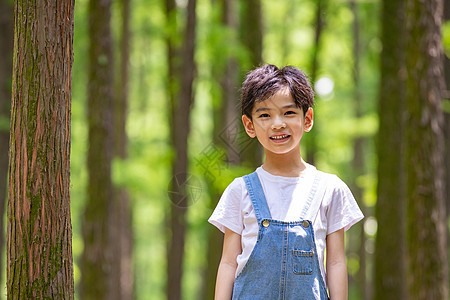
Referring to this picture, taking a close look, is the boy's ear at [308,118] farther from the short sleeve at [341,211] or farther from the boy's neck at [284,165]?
the short sleeve at [341,211]

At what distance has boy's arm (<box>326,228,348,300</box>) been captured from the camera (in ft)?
9.47

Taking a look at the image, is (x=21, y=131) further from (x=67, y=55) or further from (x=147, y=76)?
(x=147, y=76)

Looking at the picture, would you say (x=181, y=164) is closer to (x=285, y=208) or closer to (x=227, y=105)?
(x=227, y=105)

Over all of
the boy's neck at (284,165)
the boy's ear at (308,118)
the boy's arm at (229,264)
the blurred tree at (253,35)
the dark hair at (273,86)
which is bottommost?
the boy's arm at (229,264)

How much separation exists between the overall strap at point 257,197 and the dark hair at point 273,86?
A: 1.11ft

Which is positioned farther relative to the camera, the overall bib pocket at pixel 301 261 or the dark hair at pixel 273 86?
the dark hair at pixel 273 86

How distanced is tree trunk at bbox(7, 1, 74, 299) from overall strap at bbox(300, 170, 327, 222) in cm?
139

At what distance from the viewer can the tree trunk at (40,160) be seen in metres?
3.40

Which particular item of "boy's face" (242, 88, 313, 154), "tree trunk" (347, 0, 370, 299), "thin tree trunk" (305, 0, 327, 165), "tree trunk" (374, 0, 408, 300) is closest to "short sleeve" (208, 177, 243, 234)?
"boy's face" (242, 88, 313, 154)

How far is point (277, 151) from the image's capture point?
9.80 feet

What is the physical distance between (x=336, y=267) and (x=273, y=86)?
0.90 meters

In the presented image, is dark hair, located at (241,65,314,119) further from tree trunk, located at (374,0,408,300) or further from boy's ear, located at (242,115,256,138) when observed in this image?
tree trunk, located at (374,0,408,300)

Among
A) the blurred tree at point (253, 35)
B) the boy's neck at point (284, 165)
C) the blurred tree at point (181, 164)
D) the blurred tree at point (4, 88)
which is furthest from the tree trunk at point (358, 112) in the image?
the boy's neck at point (284, 165)

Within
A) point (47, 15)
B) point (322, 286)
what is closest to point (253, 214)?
point (322, 286)
